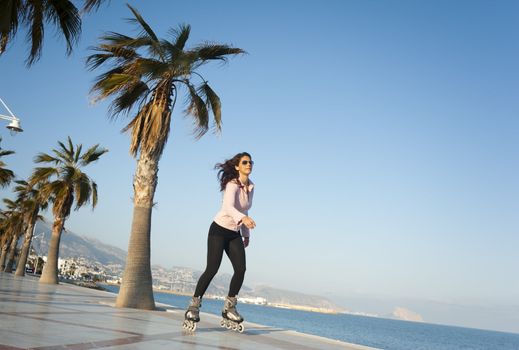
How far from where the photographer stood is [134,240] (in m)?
11.3

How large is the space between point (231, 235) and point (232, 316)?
4.02 ft

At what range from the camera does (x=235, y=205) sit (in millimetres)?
6629

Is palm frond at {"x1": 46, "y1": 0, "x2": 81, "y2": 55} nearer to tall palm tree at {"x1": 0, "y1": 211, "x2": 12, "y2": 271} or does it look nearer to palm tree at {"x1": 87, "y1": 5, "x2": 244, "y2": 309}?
palm tree at {"x1": 87, "y1": 5, "x2": 244, "y2": 309}

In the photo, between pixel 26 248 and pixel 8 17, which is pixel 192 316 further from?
pixel 26 248

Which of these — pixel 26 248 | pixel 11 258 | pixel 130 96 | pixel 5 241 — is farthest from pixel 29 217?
pixel 130 96

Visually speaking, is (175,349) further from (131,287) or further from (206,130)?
(206,130)

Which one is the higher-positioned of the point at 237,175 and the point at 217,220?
the point at 237,175

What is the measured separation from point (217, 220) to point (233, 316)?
145 centimetres

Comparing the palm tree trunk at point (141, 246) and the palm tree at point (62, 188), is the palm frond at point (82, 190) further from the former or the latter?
the palm tree trunk at point (141, 246)

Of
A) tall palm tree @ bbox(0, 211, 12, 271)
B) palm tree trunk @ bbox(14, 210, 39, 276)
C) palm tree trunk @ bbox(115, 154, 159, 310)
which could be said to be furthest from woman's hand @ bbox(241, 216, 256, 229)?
tall palm tree @ bbox(0, 211, 12, 271)

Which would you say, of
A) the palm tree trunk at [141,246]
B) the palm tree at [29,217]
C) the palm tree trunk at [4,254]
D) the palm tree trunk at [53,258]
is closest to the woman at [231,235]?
the palm tree trunk at [141,246]

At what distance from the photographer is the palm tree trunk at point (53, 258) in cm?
2262

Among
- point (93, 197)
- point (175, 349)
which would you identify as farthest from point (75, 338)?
point (93, 197)

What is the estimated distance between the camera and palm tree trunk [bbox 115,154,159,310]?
10945 millimetres
